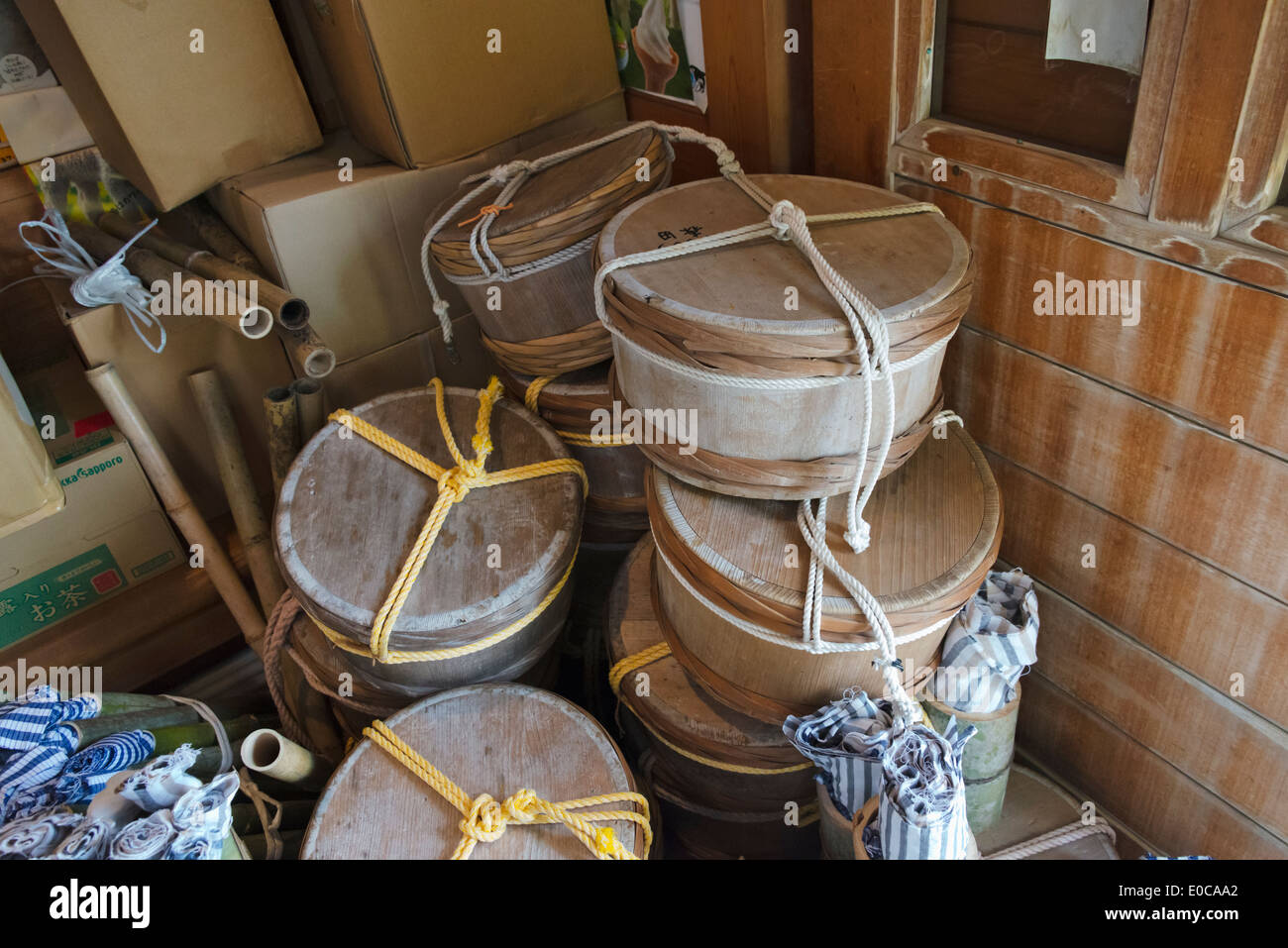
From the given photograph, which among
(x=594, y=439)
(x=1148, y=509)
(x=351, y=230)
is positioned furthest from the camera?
(x=351, y=230)

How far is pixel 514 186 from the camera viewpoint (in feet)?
5.97

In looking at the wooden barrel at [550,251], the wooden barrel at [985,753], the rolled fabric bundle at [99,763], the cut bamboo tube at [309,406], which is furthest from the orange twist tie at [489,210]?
the wooden barrel at [985,753]

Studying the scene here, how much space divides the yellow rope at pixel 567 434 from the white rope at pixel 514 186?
0.88 feet

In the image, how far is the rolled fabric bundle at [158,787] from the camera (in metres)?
1.25

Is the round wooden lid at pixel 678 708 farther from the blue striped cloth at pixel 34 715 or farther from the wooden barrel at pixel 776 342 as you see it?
the blue striped cloth at pixel 34 715

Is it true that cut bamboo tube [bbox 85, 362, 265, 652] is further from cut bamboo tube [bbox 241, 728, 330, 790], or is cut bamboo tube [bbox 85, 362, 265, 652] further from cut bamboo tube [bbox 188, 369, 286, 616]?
cut bamboo tube [bbox 241, 728, 330, 790]

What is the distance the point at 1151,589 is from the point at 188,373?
2.16 meters

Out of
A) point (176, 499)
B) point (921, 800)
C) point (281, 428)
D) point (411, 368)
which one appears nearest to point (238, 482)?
point (176, 499)

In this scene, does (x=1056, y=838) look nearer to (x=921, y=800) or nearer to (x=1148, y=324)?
(x=921, y=800)

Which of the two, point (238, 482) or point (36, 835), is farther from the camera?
point (238, 482)

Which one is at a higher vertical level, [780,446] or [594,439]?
[780,446]

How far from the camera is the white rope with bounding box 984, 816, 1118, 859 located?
1747 mm

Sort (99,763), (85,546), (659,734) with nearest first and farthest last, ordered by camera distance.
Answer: (99,763) → (659,734) → (85,546)
